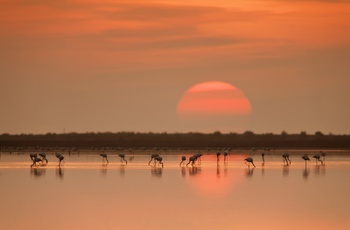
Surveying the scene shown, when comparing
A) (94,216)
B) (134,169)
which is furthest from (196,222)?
(134,169)

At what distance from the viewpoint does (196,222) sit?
21.5 metres

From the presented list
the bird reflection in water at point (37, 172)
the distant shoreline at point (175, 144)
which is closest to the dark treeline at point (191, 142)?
the distant shoreline at point (175, 144)

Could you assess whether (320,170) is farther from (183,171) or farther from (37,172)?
(37,172)

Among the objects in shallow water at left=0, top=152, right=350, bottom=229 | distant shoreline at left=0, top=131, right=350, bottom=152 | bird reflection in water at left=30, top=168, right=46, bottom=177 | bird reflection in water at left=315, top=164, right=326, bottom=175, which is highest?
distant shoreline at left=0, top=131, right=350, bottom=152

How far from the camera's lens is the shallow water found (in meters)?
21.6

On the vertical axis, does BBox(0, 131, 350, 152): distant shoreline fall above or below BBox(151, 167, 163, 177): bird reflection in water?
above

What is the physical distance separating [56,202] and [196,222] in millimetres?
5963

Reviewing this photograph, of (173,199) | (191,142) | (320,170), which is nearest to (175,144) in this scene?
(191,142)

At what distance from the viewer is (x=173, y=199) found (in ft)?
88.6

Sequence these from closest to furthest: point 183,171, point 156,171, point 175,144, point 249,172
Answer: point 249,172
point 156,171
point 183,171
point 175,144

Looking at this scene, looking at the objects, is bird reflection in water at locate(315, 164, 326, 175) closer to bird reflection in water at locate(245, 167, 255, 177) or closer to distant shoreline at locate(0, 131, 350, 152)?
bird reflection in water at locate(245, 167, 255, 177)

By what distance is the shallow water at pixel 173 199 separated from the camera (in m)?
21.6

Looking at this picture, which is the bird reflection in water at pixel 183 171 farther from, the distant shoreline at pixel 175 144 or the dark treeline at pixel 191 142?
the dark treeline at pixel 191 142

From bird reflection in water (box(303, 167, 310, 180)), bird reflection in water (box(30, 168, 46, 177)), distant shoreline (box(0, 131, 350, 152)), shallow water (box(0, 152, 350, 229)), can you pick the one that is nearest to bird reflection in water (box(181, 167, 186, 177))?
shallow water (box(0, 152, 350, 229))
